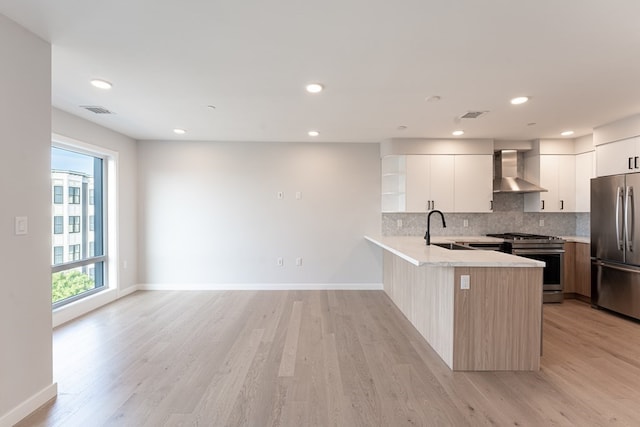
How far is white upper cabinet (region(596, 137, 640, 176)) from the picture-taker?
3.72m

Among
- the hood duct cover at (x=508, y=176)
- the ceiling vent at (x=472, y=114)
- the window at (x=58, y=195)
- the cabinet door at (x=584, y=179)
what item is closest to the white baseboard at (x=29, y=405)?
the window at (x=58, y=195)

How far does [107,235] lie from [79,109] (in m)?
1.89

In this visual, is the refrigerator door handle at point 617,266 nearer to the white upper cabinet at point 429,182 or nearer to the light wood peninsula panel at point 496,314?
the white upper cabinet at point 429,182

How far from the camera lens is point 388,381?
7.95ft

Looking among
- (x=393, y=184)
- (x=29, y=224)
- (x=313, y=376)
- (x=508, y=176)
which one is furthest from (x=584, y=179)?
(x=29, y=224)

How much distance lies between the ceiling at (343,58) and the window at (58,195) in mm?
923

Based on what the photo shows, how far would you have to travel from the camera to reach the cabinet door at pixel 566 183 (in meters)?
4.91

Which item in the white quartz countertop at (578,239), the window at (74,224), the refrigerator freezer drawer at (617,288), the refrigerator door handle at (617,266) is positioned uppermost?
the window at (74,224)

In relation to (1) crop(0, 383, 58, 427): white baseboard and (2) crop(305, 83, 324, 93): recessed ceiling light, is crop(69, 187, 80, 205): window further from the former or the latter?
(2) crop(305, 83, 324, 93): recessed ceiling light

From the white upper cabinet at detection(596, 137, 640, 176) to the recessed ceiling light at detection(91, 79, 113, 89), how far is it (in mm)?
5722

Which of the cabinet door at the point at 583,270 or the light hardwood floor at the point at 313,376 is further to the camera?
the cabinet door at the point at 583,270

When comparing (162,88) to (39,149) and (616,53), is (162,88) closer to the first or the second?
(39,149)

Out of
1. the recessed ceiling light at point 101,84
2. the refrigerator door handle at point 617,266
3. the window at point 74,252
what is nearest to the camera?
the recessed ceiling light at point 101,84

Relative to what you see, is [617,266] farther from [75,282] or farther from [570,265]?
[75,282]
